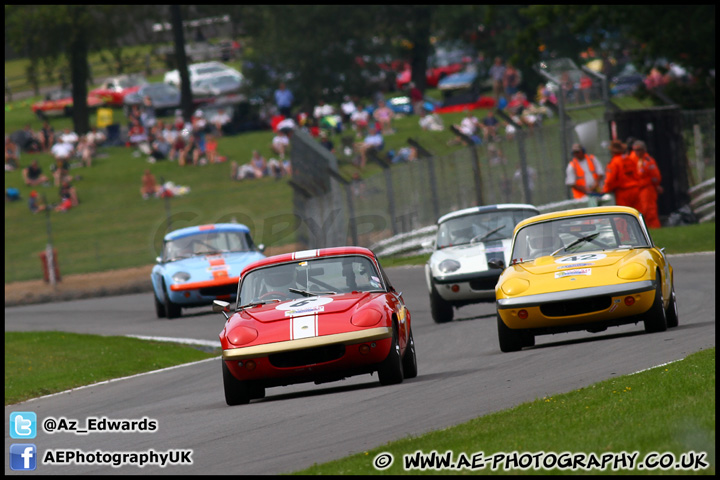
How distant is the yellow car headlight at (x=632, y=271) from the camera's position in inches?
445

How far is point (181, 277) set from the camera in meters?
19.7

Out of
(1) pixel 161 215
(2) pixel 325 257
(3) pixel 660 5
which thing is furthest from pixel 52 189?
(2) pixel 325 257

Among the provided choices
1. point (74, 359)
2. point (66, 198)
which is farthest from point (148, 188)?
point (74, 359)

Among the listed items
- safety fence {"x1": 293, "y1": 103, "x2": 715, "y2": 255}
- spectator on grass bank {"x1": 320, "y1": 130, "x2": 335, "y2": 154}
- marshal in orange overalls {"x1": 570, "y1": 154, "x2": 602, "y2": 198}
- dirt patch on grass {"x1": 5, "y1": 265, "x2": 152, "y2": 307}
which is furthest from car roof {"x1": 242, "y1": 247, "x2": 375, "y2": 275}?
spectator on grass bank {"x1": 320, "y1": 130, "x2": 335, "y2": 154}

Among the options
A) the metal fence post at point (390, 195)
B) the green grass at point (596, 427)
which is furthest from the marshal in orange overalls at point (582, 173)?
the green grass at point (596, 427)

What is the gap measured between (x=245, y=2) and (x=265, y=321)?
57.0 meters

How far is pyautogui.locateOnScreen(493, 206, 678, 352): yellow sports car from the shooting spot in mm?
11281

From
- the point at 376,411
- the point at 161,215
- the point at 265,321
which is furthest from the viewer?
the point at 161,215

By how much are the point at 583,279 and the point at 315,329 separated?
8.92 feet

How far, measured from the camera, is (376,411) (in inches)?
361

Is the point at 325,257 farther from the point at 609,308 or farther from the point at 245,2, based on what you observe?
the point at 245,2

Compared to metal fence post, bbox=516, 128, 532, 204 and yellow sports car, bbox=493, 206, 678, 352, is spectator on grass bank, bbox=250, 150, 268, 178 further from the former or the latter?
yellow sports car, bbox=493, 206, 678, 352

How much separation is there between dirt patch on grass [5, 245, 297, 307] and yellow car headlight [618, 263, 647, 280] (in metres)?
19.0

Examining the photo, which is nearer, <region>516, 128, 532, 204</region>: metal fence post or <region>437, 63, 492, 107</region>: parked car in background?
<region>516, 128, 532, 204</region>: metal fence post
